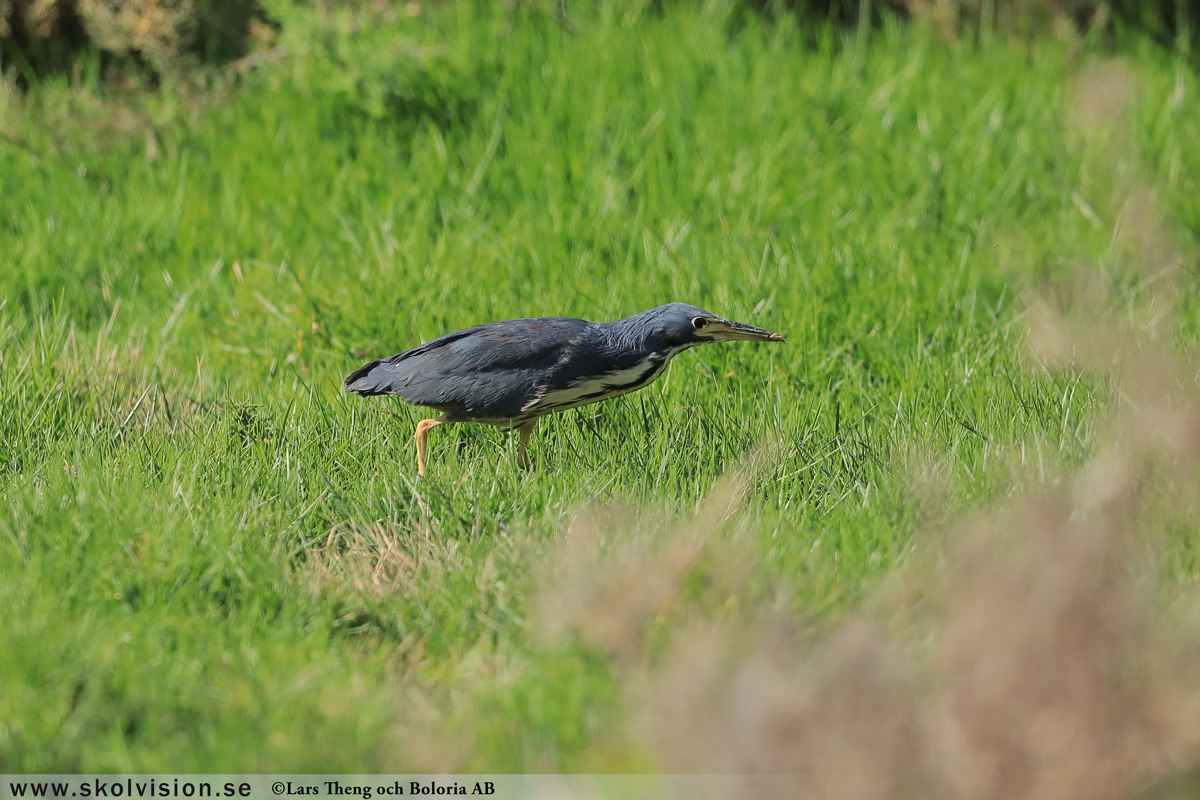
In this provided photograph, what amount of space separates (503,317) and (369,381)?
1.12 m

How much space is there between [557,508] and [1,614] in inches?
69.4

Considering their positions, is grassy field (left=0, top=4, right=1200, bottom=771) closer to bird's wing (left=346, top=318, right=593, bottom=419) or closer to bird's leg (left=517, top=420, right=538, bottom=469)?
bird's leg (left=517, top=420, right=538, bottom=469)

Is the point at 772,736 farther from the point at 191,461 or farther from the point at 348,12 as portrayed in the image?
the point at 348,12

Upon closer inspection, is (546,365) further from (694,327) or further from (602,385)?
(694,327)

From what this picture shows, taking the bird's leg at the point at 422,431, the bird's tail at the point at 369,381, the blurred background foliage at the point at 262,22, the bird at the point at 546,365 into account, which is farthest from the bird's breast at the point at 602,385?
the blurred background foliage at the point at 262,22

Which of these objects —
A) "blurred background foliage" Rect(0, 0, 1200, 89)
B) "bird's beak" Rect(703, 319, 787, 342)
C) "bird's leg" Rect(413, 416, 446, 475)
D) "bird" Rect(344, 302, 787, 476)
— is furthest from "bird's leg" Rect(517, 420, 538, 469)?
"blurred background foliage" Rect(0, 0, 1200, 89)

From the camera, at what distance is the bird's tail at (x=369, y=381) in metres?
4.79

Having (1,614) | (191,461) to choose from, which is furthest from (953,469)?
(1,614)

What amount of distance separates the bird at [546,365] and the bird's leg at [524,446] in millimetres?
14

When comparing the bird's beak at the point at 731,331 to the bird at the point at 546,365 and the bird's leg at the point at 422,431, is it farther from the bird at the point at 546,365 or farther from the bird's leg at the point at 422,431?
the bird's leg at the point at 422,431

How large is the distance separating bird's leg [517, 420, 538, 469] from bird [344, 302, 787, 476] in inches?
0.5

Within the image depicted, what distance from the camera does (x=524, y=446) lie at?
4781 mm

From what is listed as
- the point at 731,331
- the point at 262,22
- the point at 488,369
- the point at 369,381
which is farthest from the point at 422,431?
the point at 262,22

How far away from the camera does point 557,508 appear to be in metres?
4.14
